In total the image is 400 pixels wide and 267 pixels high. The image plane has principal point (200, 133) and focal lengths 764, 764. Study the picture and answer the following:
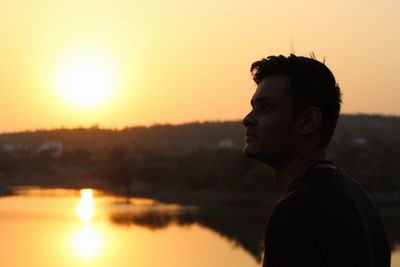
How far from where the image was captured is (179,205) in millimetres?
35656

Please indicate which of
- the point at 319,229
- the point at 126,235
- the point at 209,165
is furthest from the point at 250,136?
the point at 209,165

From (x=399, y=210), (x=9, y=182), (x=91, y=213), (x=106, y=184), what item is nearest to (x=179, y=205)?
(x=91, y=213)

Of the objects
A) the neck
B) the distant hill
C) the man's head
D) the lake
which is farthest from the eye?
the distant hill

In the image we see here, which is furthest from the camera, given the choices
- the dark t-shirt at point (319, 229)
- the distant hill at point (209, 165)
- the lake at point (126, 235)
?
the distant hill at point (209, 165)

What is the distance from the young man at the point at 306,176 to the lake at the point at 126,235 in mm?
18062

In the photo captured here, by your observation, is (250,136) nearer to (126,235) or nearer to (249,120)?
(249,120)

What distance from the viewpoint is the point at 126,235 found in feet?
81.3

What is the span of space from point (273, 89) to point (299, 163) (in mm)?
178

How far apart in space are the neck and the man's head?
15 mm

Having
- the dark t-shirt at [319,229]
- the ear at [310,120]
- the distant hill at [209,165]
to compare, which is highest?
the distant hill at [209,165]

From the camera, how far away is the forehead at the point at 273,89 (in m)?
1.72

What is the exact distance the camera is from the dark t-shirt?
1500 mm

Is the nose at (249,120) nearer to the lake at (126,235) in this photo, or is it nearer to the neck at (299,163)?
the neck at (299,163)

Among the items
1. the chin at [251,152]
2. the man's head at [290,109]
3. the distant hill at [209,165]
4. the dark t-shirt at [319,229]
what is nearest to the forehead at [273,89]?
the man's head at [290,109]
